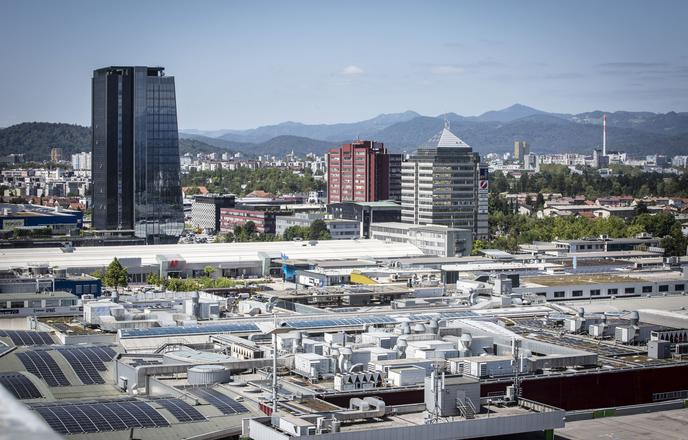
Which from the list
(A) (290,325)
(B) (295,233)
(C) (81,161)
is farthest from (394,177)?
(C) (81,161)

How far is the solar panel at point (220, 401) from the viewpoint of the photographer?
745cm

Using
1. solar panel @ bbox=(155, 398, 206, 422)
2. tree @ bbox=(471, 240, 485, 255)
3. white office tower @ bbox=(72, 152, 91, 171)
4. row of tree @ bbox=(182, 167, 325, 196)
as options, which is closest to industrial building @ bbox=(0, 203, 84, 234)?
tree @ bbox=(471, 240, 485, 255)

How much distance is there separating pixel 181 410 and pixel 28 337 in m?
4.22

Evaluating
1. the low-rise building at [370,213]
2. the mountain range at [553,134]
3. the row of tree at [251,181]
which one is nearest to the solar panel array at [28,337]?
the low-rise building at [370,213]

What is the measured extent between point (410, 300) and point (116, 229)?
50.1ft

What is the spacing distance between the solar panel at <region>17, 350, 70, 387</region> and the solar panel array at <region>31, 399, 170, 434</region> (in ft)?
4.54

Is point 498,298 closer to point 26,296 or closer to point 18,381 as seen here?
point 26,296

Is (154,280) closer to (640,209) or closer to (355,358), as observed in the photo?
(355,358)

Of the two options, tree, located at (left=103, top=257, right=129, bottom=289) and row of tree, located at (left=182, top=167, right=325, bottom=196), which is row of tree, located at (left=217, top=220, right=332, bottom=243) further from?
row of tree, located at (left=182, top=167, right=325, bottom=196)

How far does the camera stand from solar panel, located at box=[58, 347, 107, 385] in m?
8.91

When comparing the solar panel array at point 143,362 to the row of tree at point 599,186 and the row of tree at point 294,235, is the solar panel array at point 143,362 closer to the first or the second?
the row of tree at point 294,235

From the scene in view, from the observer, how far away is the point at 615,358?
10.1 m

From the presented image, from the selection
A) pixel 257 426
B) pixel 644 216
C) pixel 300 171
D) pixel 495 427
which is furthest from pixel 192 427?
pixel 300 171

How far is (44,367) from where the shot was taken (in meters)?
8.90
